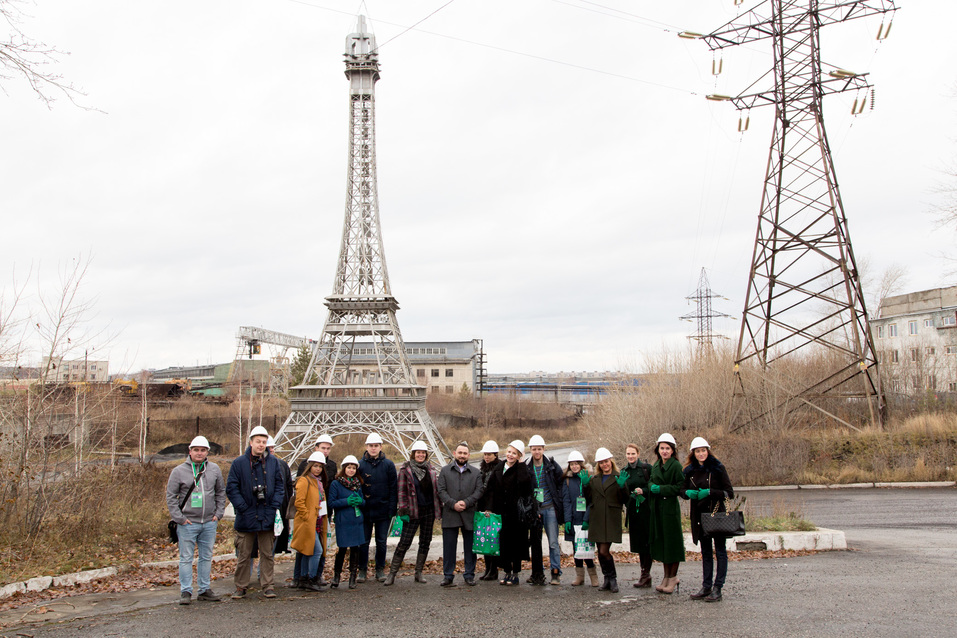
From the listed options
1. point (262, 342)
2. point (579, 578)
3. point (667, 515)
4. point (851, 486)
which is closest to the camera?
point (667, 515)

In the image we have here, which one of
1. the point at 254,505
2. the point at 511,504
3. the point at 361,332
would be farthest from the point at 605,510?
the point at 361,332

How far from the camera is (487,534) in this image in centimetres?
915

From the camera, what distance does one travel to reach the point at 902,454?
81.5 feet

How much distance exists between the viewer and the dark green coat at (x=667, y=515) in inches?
323

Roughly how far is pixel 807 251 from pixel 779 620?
74.3 ft

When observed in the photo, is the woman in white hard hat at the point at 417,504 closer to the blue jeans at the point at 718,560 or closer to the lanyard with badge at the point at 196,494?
the lanyard with badge at the point at 196,494

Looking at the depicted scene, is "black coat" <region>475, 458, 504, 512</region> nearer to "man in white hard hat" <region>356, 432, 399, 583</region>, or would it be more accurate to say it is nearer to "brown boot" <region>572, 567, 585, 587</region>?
"man in white hard hat" <region>356, 432, 399, 583</region>

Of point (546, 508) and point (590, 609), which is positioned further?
point (546, 508)

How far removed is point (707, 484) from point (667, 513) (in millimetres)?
600

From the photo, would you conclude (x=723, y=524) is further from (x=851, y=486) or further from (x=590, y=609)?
(x=851, y=486)

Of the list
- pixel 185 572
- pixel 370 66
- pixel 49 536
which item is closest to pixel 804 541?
pixel 185 572

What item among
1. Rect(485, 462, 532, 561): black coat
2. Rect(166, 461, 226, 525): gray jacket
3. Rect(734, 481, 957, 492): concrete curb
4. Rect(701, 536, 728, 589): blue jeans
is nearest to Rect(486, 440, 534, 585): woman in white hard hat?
Rect(485, 462, 532, 561): black coat

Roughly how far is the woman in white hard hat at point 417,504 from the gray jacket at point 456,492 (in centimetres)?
19

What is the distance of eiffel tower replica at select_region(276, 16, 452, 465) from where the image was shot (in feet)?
152
